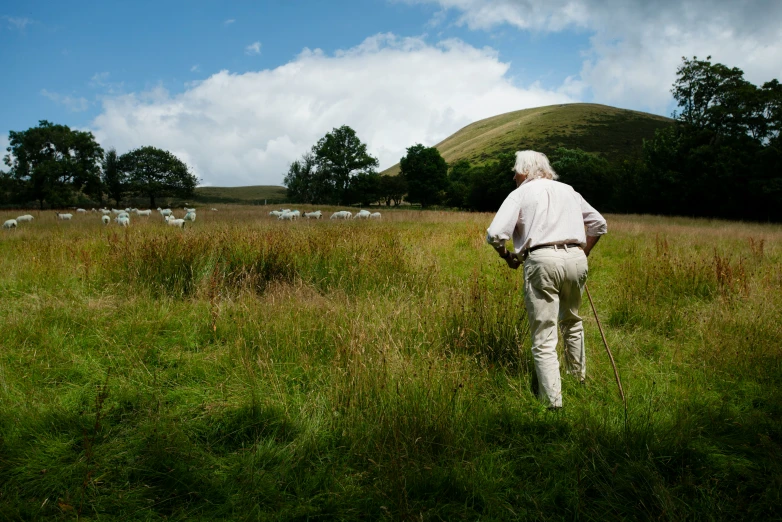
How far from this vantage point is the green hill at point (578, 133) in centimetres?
8281

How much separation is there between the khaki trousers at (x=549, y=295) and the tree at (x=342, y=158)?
193ft

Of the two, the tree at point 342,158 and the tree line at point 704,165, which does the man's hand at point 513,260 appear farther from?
the tree at point 342,158

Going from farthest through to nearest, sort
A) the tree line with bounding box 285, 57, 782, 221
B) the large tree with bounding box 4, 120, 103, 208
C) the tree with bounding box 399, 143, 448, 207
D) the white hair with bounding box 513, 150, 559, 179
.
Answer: the tree with bounding box 399, 143, 448, 207
the large tree with bounding box 4, 120, 103, 208
the tree line with bounding box 285, 57, 782, 221
the white hair with bounding box 513, 150, 559, 179

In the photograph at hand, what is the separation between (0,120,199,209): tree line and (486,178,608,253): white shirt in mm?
55408

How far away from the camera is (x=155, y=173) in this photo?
176 ft

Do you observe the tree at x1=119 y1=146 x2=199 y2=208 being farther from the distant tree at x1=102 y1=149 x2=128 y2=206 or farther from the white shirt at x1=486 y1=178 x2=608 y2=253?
the white shirt at x1=486 y1=178 x2=608 y2=253

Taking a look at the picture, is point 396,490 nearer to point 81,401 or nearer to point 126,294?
point 81,401

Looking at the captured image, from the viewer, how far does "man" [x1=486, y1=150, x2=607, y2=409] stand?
10.8 feet

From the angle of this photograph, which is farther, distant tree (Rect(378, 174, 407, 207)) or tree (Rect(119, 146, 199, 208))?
distant tree (Rect(378, 174, 407, 207))

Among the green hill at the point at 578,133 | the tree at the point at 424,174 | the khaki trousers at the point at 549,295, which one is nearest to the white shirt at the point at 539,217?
the khaki trousers at the point at 549,295

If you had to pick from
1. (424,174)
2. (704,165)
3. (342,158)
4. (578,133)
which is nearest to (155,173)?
(342,158)

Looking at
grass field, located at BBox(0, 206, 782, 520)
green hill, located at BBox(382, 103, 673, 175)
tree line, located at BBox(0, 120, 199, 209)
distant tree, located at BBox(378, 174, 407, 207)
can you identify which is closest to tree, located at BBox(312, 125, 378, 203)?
distant tree, located at BBox(378, 174, 407, 207)

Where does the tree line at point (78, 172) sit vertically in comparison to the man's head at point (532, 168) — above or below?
above

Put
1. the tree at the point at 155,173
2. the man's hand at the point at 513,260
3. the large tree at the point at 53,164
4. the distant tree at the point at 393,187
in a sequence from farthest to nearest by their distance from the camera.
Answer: the distant tree at the point at 393,187, the tree at the point at 155,173, the large tree at the point at 53,164, the man's hand at the point at 513,260
